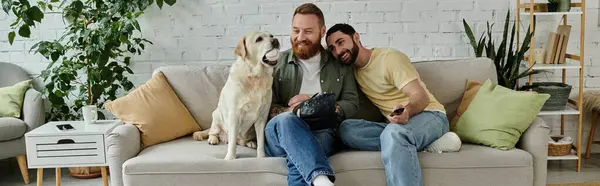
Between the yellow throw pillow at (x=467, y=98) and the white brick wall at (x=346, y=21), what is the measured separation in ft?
3.08

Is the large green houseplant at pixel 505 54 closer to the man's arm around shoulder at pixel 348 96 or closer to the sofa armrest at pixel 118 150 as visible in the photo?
the man's arm around shoulder at pixel 348 96

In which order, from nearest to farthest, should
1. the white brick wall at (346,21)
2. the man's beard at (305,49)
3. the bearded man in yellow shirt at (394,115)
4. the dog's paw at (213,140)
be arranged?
the bearded man in yellow shirt at (394,115)
the man's beard at (305,49)
the dog's paw at (213,140)
the white brick wall at (346,21)

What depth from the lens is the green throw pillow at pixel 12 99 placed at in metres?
3.94

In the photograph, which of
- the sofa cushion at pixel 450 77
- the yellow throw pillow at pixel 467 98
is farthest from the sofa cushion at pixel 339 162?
the sofa cushion at pixel 450 77

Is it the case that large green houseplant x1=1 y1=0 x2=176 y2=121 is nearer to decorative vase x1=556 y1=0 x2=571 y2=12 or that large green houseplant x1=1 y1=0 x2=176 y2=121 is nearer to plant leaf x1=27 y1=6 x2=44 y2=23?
plant leaf x1=27 y1=6 x2=44 y2=23

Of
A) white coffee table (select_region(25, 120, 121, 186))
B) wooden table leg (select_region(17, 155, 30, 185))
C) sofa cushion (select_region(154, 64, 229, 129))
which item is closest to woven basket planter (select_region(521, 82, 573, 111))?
sofa cushion (select_region(154, 64, 229, 129))

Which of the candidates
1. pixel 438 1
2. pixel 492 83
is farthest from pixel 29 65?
pixel 492 83

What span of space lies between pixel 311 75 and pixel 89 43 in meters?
1.54

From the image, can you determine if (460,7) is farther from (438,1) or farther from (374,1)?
(374,1)

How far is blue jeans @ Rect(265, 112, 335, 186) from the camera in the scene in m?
2.64

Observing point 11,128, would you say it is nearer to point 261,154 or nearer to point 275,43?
point 261,154

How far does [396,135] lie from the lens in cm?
275

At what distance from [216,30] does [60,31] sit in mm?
1043

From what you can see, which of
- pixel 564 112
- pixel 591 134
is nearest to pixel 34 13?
→ pixel 564 112
